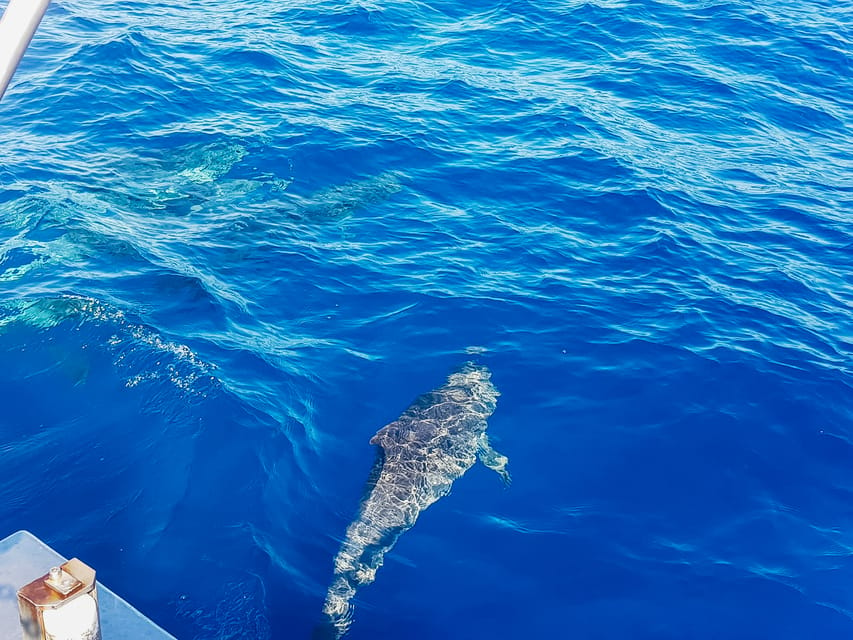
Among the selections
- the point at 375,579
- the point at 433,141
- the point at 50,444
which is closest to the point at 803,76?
the point at 433,141

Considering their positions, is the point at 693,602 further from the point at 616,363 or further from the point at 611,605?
the point at 616,363

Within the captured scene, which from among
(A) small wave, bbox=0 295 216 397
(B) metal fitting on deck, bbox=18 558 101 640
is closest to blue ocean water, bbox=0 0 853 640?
(A) small wave, bbox=0 295 216 397

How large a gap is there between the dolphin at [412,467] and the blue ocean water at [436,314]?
264mm

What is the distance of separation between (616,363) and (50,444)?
10277 millimetres

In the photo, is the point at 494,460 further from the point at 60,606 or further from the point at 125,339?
the point at 60,606

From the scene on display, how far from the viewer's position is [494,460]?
46.6 ft

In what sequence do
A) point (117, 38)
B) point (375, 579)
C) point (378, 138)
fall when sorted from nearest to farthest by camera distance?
1. point (375, 579)
2. point (378, 138)
3. point (117, 38)

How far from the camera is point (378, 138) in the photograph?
23.3 metres

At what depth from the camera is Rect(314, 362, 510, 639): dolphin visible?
39.4ft

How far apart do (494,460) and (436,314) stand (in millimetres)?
4292

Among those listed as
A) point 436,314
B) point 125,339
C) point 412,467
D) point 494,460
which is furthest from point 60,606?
point 436,314

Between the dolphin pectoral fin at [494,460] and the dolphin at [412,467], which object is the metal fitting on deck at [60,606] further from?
the dolphin pectoral fin at [494,460]

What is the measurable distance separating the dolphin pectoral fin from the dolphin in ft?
0.05

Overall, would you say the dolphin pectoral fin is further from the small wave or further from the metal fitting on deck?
the metal fitting on deck
